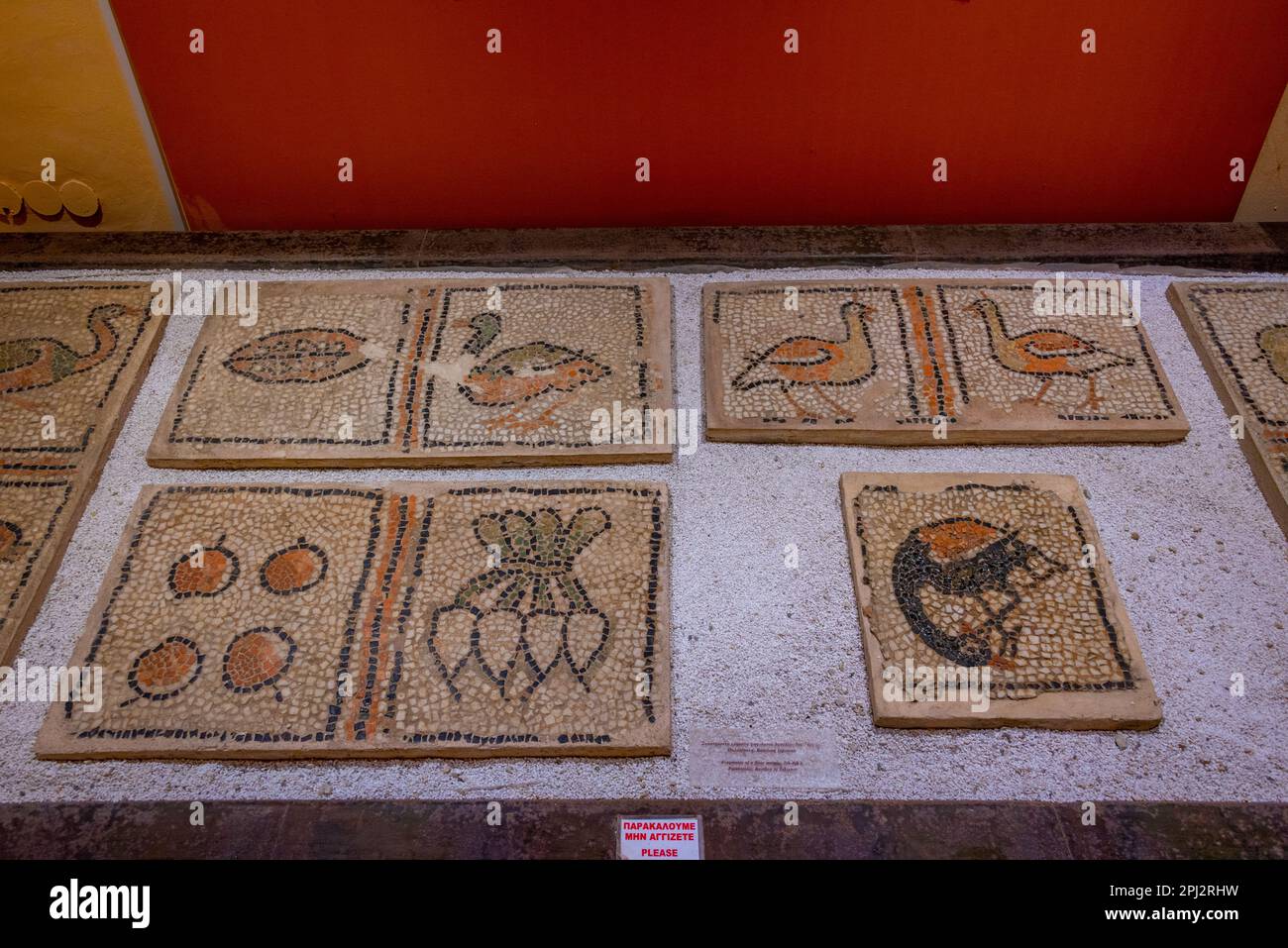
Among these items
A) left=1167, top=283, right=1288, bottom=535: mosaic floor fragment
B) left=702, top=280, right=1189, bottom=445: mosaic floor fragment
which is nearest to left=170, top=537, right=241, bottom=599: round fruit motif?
left=702, top=280, right=1189, bottom=445: mosaic floor fragment

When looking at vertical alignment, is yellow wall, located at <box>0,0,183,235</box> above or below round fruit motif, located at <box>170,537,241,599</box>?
above

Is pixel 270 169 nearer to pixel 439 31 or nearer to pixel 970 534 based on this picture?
pixel 439 31

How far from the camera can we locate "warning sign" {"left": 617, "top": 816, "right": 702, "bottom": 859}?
1.75 m

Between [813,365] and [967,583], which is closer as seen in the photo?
[967,583]

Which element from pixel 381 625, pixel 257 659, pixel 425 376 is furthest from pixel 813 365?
pixel 257 659

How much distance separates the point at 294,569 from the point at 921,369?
159 cm

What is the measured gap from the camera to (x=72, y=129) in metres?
2.80

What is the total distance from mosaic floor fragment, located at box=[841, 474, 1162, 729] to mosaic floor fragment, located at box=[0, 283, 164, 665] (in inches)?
69.9

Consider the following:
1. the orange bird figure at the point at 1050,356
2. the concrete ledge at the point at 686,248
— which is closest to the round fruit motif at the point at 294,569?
the concrete ledge at the point at 686,248

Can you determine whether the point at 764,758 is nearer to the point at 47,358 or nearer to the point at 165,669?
the point at 165,669

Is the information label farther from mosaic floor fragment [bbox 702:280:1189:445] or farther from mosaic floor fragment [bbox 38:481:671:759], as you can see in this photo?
mosaic floor fragment [bbox 702:280:1189:445]

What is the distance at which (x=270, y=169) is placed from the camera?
9.50 ft

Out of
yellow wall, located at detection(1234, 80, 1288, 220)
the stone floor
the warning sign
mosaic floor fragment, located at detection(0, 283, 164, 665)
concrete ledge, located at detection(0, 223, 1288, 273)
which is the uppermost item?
yellow wall, located at detection(1234, 80, 1288, 220)

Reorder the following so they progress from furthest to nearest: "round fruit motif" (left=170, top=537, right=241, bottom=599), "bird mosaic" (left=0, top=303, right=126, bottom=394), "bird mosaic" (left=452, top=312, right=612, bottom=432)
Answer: "bird mosaic" (left=0, top=303, right=126, bottom=394), "bird mosaic" (left=452, top=312, right=612, bottom=432), "round fruit motif" (left=170, top=537, right=241, bottom=599)
